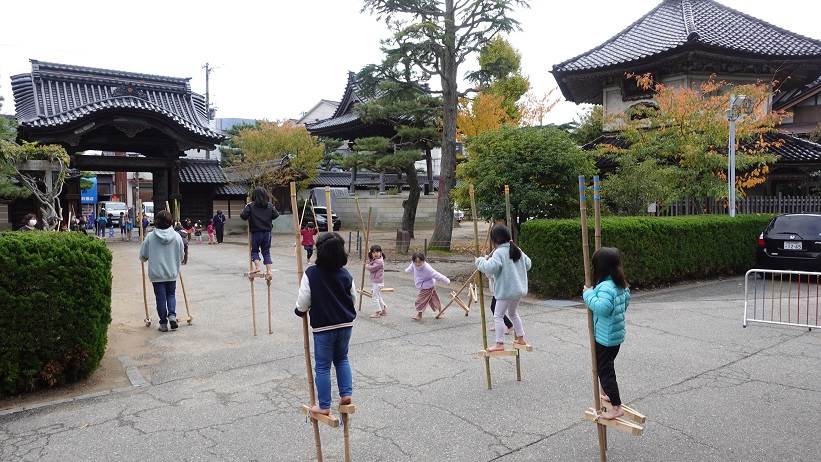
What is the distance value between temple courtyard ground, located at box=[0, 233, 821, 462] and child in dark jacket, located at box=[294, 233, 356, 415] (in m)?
0.54

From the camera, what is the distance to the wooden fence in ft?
53.7

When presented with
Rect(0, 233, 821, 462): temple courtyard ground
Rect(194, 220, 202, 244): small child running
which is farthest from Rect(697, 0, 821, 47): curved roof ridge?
Rect(194, 220, 202, 244): small child running

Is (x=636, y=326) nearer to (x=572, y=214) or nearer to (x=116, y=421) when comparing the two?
(x=572, y=214)

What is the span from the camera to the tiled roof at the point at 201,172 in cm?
2847

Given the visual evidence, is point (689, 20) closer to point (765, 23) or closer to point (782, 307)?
point (765, 23)

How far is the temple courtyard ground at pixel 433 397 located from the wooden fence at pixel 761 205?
808 cm

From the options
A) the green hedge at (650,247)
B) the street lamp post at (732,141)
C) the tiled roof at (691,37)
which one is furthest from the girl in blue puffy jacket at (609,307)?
the tiled roof at (691,37)

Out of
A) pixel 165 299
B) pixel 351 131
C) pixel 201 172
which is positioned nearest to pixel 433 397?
pixel 165 299

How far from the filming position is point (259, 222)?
8.59 metres

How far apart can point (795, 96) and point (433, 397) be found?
96.0 feet

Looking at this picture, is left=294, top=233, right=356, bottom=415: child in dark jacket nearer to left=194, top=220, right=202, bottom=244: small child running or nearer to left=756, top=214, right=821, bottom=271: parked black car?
left=756, top=214, right=821, bottom=271: parked black car

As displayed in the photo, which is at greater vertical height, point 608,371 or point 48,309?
point 48,309

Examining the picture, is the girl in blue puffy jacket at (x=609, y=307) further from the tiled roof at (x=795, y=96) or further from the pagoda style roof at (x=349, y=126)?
the tiled roof at (x=795, y=96)

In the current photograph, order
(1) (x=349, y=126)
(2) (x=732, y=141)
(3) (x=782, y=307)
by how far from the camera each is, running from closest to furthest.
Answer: (3) (x=782, y=307)
(2) (x=732, y=141)
(1) (x=349, y=126)
